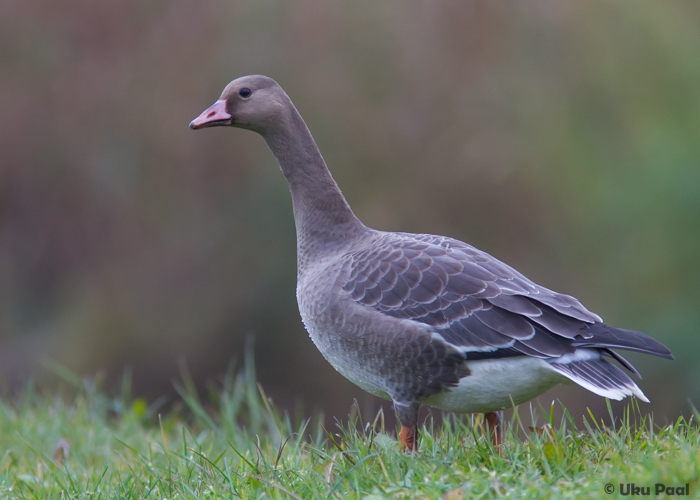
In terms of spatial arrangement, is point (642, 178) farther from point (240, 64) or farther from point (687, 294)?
point (240, 64)

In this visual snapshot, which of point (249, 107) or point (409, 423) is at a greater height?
point (249, 107)

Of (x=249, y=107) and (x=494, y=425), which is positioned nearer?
(x=494, y=425)

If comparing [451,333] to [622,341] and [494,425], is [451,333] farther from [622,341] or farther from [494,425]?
[622,341]

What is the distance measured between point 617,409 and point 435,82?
5232 millimetres

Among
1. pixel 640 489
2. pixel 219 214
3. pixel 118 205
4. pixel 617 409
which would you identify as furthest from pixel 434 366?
pixel 118 205

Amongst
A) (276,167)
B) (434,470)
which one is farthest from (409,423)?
(276,167)

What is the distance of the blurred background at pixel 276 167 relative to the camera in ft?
35.5

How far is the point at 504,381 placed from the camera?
4066mm

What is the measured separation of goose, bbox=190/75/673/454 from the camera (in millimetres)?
4031

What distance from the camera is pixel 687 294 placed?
1057 centimetres

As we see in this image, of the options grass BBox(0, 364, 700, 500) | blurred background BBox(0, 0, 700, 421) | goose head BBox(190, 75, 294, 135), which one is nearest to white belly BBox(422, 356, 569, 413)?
grass BBox(0, 364, 700, 500)

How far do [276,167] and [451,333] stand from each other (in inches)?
279

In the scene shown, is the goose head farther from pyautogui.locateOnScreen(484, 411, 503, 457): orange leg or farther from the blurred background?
Result: the blurred background

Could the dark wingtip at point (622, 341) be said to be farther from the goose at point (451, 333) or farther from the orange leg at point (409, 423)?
the orange leg at point (409, 423)
